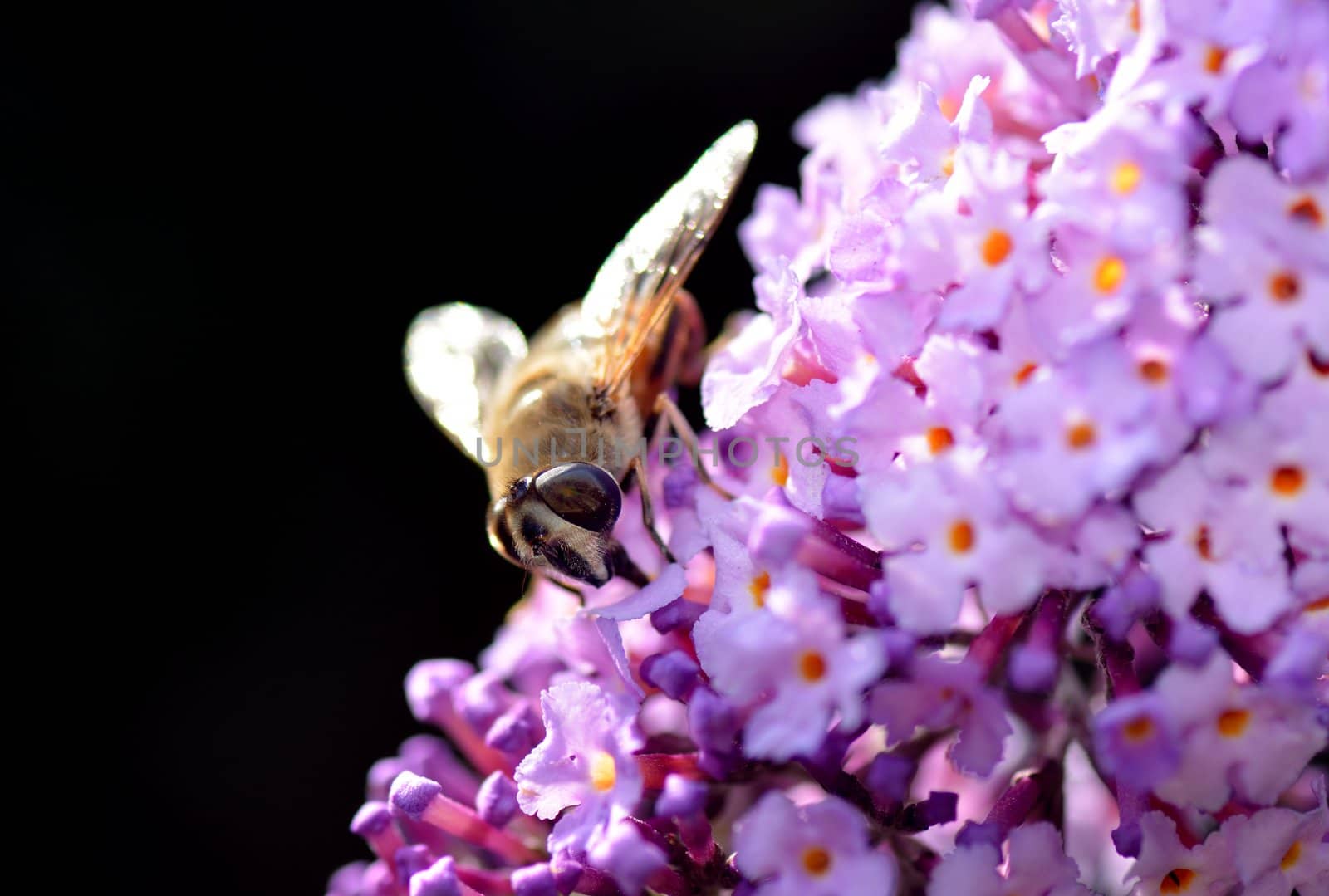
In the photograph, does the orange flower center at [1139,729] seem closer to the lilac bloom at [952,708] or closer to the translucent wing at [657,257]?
the lilac bloom at [952,708]

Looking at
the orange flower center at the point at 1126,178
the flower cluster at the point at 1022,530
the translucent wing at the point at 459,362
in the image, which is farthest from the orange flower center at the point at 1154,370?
the translucent wing at the point at 459,362

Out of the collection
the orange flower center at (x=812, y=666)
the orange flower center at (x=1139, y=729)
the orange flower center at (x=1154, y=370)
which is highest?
the orange flower center at (x=1154, y=370)

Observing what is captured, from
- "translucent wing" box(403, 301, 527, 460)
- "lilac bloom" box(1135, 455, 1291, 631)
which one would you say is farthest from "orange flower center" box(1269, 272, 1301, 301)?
"translucent wing" box(403, 301, 527, 460)

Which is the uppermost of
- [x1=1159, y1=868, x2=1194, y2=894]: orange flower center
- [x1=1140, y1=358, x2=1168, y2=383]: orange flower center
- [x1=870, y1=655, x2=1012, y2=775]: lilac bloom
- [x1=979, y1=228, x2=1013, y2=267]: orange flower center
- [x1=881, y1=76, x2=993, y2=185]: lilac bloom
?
[x1=881, y1=76, x2=993, y2=185]: lilac bloom

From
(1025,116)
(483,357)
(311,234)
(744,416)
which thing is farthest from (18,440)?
(1025,116)

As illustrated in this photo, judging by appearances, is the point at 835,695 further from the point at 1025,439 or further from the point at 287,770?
the point at 287,770

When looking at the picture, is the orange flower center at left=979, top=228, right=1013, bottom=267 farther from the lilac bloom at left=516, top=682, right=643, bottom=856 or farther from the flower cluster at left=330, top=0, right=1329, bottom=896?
the lilac bloom at left=516, top=682, right=643, bottom=856
